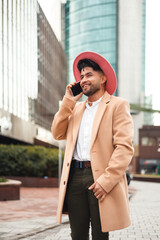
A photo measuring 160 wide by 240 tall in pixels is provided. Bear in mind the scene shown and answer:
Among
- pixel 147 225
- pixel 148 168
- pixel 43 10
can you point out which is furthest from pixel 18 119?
pixel 148 168

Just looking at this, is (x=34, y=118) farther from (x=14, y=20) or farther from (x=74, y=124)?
(x=74, y=124)

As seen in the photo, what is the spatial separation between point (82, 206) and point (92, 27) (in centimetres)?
10424

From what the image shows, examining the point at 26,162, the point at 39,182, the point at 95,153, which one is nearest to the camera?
the point at 95,153

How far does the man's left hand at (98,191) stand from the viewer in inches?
113

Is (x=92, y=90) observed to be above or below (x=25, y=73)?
below

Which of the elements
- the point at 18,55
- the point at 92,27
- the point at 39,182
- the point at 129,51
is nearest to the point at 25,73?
the point at 18,55

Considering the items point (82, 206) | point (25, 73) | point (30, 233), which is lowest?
point (30, 233)

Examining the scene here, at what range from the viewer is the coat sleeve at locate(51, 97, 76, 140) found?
3.25m

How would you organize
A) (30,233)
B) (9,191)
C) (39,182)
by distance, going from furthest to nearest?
(39,182) → (9,191) → (30,233)

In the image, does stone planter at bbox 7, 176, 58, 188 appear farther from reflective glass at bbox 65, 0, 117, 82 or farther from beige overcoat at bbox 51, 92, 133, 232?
reflective glass at bbox 65, 0, 117, 82

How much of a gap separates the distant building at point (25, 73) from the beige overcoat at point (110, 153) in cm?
2613

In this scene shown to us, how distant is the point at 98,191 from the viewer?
2867 mm

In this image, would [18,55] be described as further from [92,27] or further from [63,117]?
[92,27]

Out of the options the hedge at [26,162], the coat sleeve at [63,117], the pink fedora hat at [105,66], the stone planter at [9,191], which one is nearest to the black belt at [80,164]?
the coat sleeve at [63,117]
